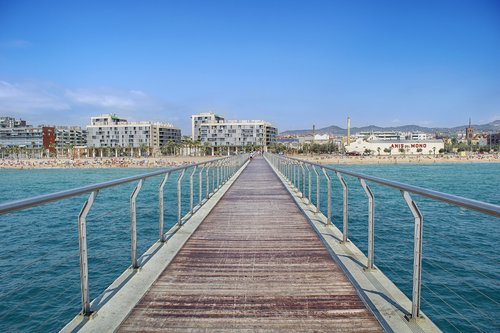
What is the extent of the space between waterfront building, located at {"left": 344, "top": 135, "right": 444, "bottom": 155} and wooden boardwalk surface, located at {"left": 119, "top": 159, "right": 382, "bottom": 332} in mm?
131600

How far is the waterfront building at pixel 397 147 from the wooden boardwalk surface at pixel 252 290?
132 m

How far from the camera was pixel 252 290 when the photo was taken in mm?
3447

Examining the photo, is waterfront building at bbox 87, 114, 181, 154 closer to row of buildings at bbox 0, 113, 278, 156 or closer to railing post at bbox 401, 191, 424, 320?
row of buildings at bbox 0, 113, 278, 156

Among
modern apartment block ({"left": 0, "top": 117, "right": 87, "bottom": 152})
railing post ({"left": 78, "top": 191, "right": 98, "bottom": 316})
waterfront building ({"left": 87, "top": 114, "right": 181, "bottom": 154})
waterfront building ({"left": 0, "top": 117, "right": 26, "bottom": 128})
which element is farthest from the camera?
waterfront building ({"left": 0, "top": 117, "right": 26, "bottom": 128})

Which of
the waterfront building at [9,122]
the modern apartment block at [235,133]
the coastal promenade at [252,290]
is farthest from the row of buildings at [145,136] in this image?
the coastal promenade at [252,290]

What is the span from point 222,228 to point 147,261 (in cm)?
198

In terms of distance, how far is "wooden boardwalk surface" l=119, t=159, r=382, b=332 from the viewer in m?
2.81

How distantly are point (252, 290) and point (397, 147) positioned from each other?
13910 cm

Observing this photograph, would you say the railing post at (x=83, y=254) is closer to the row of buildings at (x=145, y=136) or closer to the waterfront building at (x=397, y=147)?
the row of buildings at (x=145, y=136)

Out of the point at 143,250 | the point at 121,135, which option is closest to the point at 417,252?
the point at 143,250

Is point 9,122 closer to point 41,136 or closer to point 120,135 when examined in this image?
point 41,136

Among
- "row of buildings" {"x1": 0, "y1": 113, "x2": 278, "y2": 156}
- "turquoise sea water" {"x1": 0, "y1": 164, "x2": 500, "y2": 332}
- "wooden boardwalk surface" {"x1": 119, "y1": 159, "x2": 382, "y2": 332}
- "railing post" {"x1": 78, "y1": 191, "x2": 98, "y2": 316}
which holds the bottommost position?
"turquoise sea water" {"x1": 0, "y1": 164, "x2": 500, "y2": 332}

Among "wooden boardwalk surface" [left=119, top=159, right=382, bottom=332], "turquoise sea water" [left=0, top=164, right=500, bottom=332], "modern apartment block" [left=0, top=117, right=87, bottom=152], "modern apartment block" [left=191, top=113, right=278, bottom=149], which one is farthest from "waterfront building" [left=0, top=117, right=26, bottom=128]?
"wooden boardwalk surface" [left=119, top=159, right=382, bottom=332]

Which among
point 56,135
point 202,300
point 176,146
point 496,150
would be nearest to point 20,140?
point 56,135
